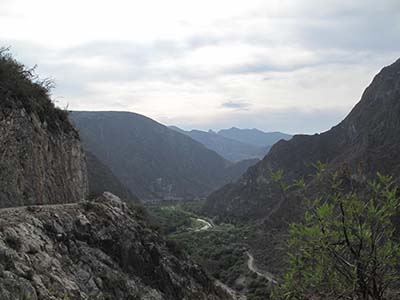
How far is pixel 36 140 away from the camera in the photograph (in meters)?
18.6

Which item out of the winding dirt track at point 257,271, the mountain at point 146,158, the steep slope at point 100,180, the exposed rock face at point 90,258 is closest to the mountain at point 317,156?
the winding dirt track at point 257,271

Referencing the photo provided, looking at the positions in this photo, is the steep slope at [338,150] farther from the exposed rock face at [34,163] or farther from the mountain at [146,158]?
the mountain at [146,158]

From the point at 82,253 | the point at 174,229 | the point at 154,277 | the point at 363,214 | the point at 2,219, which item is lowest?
the point at 174,229

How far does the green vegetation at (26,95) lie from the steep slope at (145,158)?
383 ft

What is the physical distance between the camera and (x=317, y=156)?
82.2 m

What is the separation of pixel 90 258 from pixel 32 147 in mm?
6545

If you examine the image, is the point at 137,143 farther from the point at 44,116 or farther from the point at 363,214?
the point at 363,214

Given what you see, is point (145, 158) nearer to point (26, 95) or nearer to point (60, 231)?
point (26, 95)

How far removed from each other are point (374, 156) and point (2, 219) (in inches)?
2045

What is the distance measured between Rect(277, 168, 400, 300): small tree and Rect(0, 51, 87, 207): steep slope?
13.6 metres

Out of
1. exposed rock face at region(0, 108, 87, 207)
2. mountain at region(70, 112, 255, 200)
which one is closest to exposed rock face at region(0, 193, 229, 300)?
exposed rock face at region(0, 108, 87, 207)

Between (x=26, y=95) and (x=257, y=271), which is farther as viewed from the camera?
(x=257, y=271)

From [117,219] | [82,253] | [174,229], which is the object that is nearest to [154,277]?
[117,219]

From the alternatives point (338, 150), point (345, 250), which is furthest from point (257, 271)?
point (338, 150)
